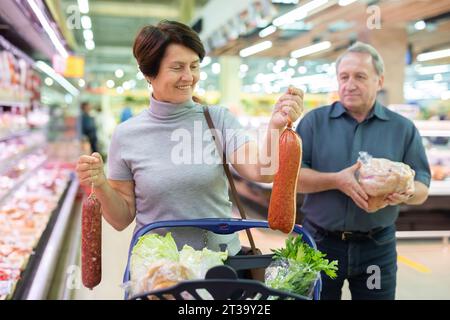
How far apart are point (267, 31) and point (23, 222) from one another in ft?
24.7

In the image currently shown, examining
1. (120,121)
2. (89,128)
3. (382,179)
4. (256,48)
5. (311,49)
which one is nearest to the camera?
(382,179)

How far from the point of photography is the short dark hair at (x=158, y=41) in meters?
1.61

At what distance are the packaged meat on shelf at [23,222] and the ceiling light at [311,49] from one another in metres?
8.10

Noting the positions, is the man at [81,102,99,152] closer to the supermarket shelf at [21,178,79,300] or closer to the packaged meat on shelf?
the packaged meat on shelf

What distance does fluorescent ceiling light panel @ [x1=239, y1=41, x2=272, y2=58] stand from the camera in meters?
12.2

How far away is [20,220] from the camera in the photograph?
178 inches

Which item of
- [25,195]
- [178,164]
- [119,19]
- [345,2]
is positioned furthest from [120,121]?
[119,19]

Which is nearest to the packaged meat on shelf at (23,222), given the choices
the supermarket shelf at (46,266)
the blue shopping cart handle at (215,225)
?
the supermarket shelf at (46,266)

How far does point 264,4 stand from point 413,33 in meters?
6.92

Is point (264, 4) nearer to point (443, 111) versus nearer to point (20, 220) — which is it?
point (443, 111)

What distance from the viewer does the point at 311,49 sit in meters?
13.1

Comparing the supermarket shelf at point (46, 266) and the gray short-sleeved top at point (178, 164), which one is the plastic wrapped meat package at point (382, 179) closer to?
the gray short-sleeved top at point (178, 164)

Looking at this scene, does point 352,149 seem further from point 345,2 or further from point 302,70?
point 302,70

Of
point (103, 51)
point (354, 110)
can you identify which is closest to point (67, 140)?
point (354, 110)
